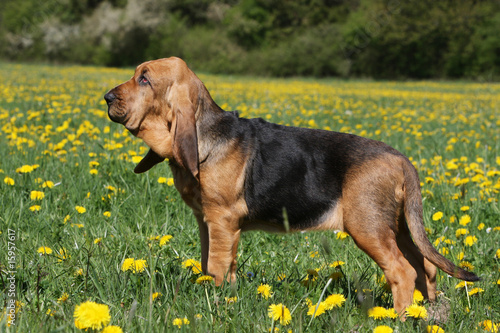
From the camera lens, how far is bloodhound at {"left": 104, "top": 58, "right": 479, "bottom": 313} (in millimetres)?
2637

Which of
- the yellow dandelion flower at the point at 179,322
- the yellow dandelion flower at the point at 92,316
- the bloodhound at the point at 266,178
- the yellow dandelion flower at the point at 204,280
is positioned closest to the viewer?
the yellow dandelion flower at the point at 92,316

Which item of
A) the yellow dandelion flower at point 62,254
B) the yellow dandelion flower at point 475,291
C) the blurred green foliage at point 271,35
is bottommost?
the yellow dandelion flower at point 62,254

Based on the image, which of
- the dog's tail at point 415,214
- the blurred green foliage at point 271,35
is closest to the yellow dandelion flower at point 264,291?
the dog's tail at point 415,214

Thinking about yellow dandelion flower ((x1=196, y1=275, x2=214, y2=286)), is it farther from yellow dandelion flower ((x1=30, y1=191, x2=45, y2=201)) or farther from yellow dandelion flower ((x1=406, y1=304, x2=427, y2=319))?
yellow dandelion flower ((x1=30, y1=191, x2=45, y2=201))

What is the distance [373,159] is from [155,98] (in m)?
1.26

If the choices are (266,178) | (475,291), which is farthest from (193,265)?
(475,291)

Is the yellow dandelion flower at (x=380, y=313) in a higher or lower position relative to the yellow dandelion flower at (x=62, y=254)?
higher

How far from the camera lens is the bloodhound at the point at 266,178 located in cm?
264

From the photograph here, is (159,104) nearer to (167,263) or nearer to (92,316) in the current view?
(167,263)

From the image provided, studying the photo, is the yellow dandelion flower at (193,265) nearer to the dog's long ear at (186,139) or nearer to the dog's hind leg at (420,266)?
the dog's long ear at (186,139)

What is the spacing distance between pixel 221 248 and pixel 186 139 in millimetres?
619

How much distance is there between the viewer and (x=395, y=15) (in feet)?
122

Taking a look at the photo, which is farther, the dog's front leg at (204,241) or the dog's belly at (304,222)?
the dog's front leg at (204,241)

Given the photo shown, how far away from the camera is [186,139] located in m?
2.57
